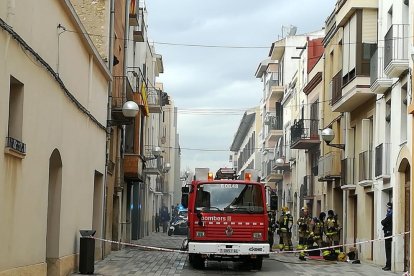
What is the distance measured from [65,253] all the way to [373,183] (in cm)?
1166

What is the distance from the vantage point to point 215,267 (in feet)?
73.3

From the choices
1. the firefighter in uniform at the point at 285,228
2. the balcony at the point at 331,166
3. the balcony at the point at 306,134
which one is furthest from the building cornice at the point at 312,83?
the firefighter in uniform at the point at 285,228

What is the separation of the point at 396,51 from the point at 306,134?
19553 mm

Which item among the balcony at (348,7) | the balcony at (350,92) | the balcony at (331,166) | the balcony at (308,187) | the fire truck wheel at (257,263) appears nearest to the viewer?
the fire truck wheel at (257,263)

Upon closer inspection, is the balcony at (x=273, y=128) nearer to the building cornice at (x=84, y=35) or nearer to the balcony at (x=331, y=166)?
the balcony at (x=331, y=166)

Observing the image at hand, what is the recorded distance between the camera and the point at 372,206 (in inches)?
1048

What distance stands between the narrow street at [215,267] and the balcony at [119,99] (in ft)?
14.9

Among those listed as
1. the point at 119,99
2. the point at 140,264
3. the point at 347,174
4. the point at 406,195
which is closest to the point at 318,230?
the point at 347,174

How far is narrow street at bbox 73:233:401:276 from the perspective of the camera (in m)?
20.2

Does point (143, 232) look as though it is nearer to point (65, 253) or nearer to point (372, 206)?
point (372, 206)

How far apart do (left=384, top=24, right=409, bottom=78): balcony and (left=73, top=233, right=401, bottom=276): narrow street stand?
549 cm

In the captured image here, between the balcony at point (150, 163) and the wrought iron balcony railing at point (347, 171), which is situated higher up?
the balcony at point (150, 163)

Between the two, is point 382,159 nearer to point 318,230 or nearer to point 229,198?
point 318,230

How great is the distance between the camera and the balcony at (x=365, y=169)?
84.4ft
